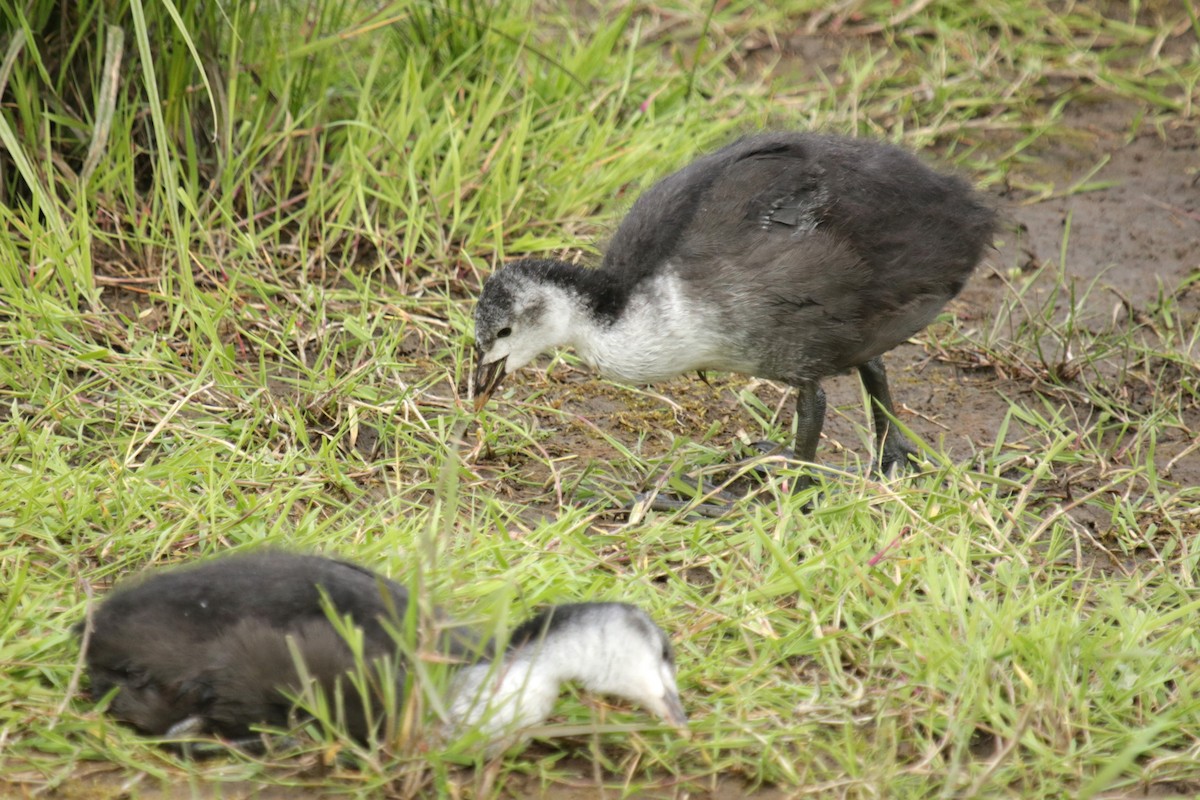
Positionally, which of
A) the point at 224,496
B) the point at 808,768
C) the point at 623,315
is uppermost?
the point at 623,315

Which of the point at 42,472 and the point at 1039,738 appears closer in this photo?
the point at 1039,738

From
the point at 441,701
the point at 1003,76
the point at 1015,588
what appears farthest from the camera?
the point at 1003,76

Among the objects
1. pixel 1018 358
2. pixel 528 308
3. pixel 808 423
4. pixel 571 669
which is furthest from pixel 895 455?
pixel 571 669

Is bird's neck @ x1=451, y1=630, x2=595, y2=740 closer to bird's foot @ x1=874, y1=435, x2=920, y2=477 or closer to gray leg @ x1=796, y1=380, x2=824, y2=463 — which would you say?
gray leg @ x1=796, y1=380, x2=824, y2=463

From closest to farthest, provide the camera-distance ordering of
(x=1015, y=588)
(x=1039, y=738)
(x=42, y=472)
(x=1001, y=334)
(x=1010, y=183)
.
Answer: (x=1039, y=738)
(x=1015, y=588)
(x=42, y=472)
(x=1001, y=334)
(x=1010, y=183)

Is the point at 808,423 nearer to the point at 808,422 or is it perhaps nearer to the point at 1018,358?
the point at 808,422

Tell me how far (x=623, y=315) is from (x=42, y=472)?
173cm

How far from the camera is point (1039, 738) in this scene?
11.1 feet

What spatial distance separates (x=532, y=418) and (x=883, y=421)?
3.92 feet

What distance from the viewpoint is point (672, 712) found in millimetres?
3271

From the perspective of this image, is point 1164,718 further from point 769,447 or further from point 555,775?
point 769,447

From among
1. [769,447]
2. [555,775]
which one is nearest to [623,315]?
[769,447]

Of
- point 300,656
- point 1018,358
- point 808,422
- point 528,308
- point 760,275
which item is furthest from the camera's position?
point 1018,358

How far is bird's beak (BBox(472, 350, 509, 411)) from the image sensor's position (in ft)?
15.5
